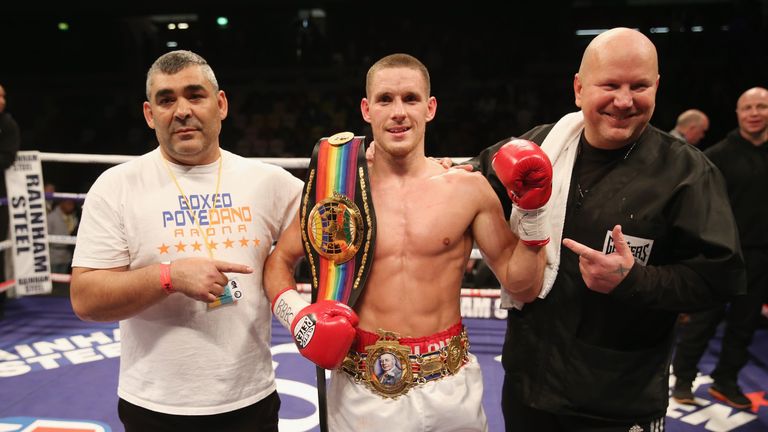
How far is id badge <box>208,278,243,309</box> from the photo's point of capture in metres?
1.61

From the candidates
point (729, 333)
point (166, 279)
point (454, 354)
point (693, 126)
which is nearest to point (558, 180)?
point (454, 354)

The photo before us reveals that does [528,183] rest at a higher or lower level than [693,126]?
lower

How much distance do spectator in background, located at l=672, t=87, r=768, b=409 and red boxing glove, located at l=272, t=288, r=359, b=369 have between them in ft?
7.24

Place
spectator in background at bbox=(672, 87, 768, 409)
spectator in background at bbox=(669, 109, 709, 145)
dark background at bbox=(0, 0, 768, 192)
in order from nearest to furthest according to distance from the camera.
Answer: spectator in background at bbox=(672, 87, 768, 409) < spectator in background at bbox=(669, 109, 709, 145) < dark background at bbox=(0, 0, 768, 192)

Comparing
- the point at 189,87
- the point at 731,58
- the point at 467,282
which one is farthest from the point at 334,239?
the point at 731,58

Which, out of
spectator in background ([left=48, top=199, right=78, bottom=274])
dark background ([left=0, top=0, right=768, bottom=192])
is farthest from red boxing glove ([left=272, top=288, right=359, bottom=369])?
dark background ([left=0, top=0, right=768, bottom=192])

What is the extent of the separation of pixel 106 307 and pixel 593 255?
121 centimetres

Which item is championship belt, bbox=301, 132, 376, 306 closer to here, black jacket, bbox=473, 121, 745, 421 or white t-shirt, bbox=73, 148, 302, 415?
white t-shirt, bbox=73, 148, 302, 415

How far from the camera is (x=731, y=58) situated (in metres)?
7.44

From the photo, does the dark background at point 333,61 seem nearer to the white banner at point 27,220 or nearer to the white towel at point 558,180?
the white banner at point 27,220

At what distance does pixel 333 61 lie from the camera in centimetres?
863

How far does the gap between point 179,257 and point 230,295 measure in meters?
0.17

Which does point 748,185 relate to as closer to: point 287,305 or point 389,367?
point 389,367

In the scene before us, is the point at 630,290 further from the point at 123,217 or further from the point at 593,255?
the point at 123,217
